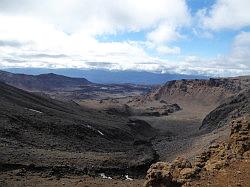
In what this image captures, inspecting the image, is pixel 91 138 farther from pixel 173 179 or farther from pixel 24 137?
pixel 173 179

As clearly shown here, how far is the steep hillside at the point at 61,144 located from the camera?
105 feet

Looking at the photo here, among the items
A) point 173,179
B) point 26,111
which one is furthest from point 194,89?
point 173,179

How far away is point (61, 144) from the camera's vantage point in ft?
138

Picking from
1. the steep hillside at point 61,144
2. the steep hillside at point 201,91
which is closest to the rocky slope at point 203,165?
the steep hillside at point 61,144

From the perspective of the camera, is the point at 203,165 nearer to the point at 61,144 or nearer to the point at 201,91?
the point at 61,144

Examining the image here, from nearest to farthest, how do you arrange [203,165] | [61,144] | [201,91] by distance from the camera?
[203,165] < [61,144] < [201,91]

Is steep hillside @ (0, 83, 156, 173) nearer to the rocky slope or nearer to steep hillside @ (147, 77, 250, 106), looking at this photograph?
the rocky slope

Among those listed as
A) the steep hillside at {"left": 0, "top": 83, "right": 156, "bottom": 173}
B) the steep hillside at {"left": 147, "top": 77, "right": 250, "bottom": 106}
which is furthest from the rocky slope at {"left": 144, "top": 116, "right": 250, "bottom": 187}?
the steep hillside at {"left": 147, "top": 77, "right": 250, "bottom": 106}

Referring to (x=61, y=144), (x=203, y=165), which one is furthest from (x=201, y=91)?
(x=203, y=165)

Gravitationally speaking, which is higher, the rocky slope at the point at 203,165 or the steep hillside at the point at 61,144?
the rocky slope at the point at 203,165

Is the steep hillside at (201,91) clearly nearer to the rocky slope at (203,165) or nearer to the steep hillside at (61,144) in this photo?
the steep hillside at (61,144)

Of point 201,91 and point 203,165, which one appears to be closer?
point 203,165

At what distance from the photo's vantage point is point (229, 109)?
76.1 metres

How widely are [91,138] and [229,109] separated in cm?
3309
